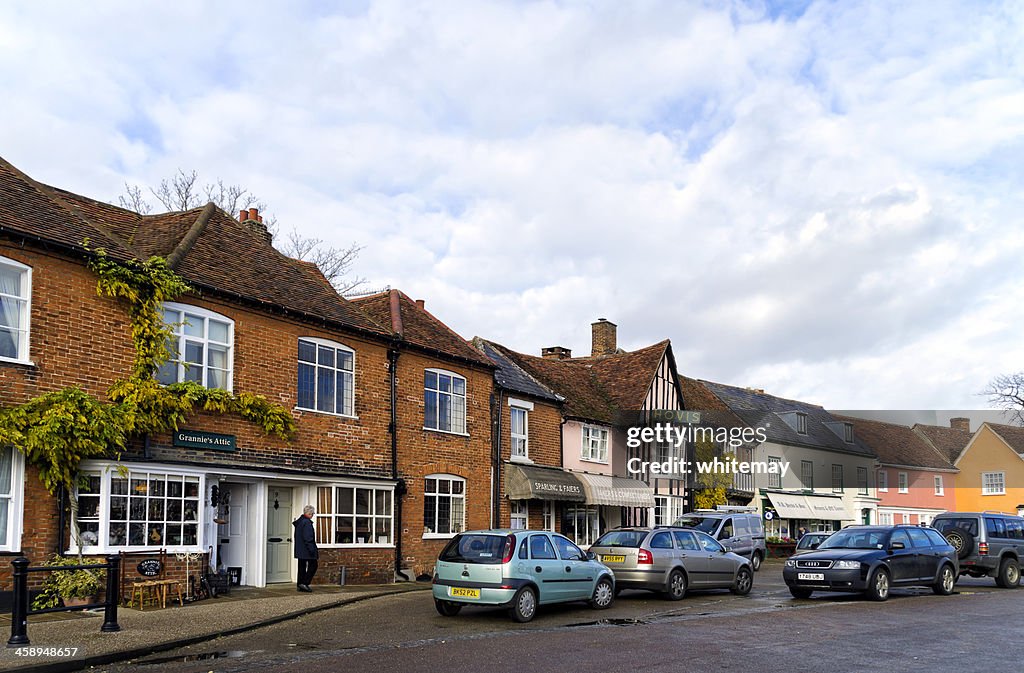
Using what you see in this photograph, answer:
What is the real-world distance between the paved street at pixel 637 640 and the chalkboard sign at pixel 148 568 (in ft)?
9.99

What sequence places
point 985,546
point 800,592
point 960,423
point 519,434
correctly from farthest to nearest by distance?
point 960,423, point 519,434, point 985,546, point 800,592

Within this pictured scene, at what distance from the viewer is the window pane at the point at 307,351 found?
2112 cm

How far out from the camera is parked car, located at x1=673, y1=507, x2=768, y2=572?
27281 mm

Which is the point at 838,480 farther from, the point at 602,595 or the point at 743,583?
the point at 602,595

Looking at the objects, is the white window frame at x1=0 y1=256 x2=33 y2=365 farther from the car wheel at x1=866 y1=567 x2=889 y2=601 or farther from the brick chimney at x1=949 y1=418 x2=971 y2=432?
the brick chimney at x1=949 y1=418 x2=971 y2=432

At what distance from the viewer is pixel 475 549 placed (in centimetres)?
1537

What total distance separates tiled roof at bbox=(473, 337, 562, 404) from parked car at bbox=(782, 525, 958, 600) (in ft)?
33.7

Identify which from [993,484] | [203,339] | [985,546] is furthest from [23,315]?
[993,484]

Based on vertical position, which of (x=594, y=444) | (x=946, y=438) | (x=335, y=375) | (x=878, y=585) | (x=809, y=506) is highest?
(x=335, y=375)

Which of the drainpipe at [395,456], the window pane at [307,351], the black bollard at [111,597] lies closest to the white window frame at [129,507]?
the black bollard at [111,597]

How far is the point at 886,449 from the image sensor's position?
2373 inches

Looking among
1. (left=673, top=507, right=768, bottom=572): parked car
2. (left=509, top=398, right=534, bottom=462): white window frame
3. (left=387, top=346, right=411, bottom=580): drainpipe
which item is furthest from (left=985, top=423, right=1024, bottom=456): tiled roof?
(left=387, top=346, right=411, bottom=580): drainpipe

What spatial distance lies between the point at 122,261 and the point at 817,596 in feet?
49.6

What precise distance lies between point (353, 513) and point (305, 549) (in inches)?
101
